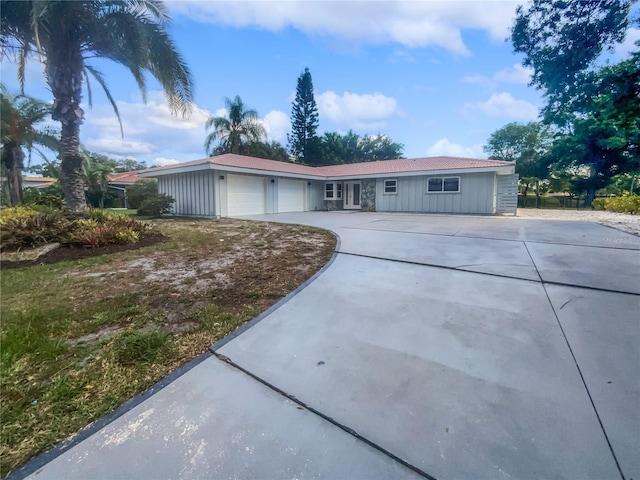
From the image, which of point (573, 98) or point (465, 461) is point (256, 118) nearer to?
point (573, 98)

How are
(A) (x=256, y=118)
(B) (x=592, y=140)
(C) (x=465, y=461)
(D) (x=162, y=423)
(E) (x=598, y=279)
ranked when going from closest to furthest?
(C) (x=465, y=461) < (D) (x=162, y=423) < (E) (x=598, y=279) < (B) (x=592, y=140) < (A) (x=256, y=118)

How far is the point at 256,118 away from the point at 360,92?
954cm

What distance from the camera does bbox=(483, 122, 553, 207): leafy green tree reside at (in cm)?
2884

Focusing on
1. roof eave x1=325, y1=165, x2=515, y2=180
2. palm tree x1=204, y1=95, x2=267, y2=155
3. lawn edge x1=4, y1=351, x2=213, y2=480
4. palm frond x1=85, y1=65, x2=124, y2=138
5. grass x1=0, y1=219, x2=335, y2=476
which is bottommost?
lawn edge x1=4, y1=351, x2=213, y2=480

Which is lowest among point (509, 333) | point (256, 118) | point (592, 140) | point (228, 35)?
point (509, 333)

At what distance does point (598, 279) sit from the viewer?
3932 mm

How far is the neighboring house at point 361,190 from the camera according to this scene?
45.7ft

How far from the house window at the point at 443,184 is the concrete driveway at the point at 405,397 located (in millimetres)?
12728

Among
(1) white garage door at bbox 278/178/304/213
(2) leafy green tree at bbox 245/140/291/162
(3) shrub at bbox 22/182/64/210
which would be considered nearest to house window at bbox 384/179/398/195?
(1) white garage door at bbox 278/178/304/213

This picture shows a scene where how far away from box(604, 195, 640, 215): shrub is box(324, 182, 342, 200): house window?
15.5m

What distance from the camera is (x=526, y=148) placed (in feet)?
106

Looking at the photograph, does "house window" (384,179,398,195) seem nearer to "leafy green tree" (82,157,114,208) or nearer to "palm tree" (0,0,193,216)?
"palm tree" (0,0,193,216)

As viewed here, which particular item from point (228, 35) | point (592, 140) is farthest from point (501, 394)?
point (592, 140)

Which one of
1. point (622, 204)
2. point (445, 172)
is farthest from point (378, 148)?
point (622, 204)
